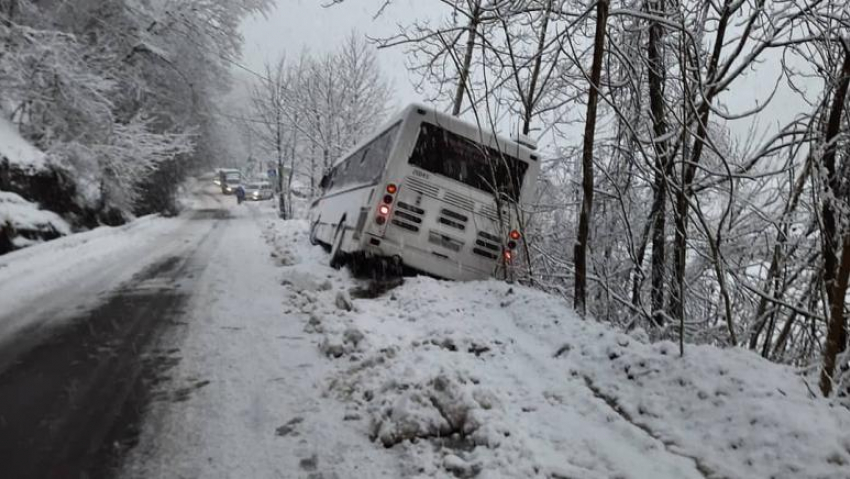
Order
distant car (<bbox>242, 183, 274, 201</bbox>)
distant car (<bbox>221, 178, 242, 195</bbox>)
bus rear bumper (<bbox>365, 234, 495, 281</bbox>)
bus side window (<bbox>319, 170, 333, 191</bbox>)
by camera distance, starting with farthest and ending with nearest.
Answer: distant car (<bbox>221, 178, 242, 195</bbox>)
distant car (<bbox>242, 183, 274, 201</bbox>)
bus side window (<bbox>319, 170, 333, 191</bbox>)
bus rear bumper (<bbox>365, 234, 495, 281</bbox>)

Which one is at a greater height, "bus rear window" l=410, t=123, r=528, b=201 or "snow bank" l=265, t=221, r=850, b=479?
"bus rear window" l=410, t=123, r=528, b=201

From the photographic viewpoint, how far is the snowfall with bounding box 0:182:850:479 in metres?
2.62

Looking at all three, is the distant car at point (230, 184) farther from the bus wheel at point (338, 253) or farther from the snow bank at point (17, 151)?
the bus wheel at point (338, 253)

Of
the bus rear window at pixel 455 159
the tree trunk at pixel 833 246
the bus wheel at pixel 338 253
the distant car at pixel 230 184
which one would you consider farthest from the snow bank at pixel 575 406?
the distant car at pixel 230 184

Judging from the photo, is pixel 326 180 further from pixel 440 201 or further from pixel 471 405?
pixel 471 405

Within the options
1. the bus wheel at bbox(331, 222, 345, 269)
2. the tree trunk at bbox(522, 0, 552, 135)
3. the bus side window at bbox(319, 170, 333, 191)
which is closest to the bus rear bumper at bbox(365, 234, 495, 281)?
the bus wheel at bbox(331, 222, 345, 269)

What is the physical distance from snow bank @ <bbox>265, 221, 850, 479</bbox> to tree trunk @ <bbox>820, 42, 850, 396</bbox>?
10.7 inches

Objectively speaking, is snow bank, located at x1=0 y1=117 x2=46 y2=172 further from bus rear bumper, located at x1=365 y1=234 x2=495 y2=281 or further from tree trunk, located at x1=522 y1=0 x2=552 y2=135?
tree trunk, located at x1=522 y1=0 x2=552 y2=135

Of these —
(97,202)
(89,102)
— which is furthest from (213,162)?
(89,102)

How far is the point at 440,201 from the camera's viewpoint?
27.3ft

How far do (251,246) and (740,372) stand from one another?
499 inches

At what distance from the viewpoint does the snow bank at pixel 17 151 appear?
11.2m

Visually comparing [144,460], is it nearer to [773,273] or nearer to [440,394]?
[440,394]

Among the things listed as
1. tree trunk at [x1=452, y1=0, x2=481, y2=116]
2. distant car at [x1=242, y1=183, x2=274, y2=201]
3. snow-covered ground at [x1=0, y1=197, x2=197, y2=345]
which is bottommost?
snow-covered ground at [x1=0, y1=197, x2=197, y2=345]
